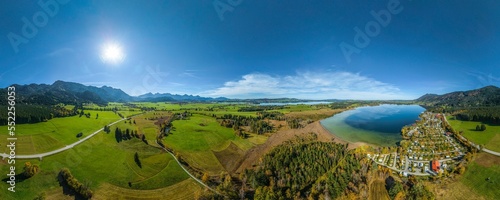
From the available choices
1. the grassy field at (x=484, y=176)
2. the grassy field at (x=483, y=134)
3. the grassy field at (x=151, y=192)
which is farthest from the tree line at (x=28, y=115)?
the grassy field at (x=483, y=134)

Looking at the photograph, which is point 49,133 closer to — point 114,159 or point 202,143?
point 114,159

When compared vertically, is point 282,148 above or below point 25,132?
below

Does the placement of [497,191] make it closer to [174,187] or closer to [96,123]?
[174,187]

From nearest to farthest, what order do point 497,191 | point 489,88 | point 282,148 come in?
point 497,191 < point 282,148 < point 489,88

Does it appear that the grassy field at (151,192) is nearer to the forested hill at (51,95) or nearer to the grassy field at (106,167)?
the grassy field at (106,167)

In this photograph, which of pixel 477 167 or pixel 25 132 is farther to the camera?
pixel 477 167

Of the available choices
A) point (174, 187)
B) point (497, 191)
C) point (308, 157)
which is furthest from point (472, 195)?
point (174, 187)
